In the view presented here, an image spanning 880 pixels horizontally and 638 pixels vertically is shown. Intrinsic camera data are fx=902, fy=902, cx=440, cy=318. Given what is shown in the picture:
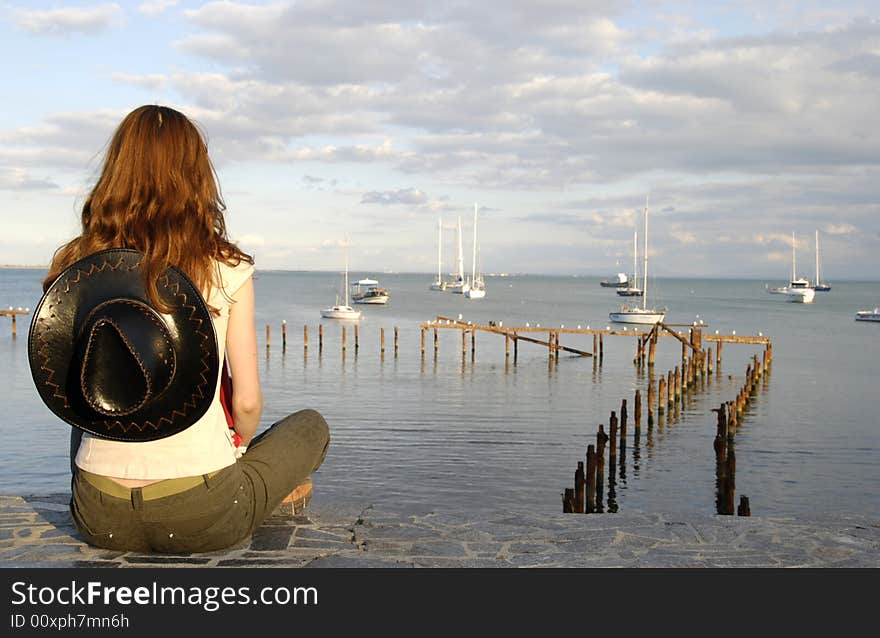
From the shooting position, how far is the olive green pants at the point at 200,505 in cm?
420

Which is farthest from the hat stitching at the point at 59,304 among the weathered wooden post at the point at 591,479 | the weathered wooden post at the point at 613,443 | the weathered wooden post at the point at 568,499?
the weathered wooden post at the point at 613,443

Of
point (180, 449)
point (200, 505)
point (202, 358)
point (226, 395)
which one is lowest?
point (200, 505)

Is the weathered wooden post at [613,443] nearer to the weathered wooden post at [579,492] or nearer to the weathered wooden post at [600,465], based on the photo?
the weathered wooden post at [600,465]

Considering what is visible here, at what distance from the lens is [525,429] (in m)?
27.1

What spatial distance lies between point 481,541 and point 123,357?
2.46 meters

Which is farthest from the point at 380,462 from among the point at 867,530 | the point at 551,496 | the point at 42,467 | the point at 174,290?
the point at 174,290

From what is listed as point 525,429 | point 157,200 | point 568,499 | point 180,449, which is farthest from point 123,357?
point 525,429

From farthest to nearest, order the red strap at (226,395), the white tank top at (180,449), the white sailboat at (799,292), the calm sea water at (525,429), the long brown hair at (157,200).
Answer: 1. the white sailboat at (799,292)
2. the calm sea water at (525,429)
3. the red strap at (226,395)
4. the white tank top at (180,449)
5. the long brown hair at (157,200)

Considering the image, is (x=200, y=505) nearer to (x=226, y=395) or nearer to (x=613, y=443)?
(x=226, y=395)

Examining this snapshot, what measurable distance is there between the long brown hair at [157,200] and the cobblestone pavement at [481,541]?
1544 mm

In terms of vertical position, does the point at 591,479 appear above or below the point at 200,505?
below

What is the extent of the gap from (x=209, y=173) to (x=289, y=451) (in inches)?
64.0
